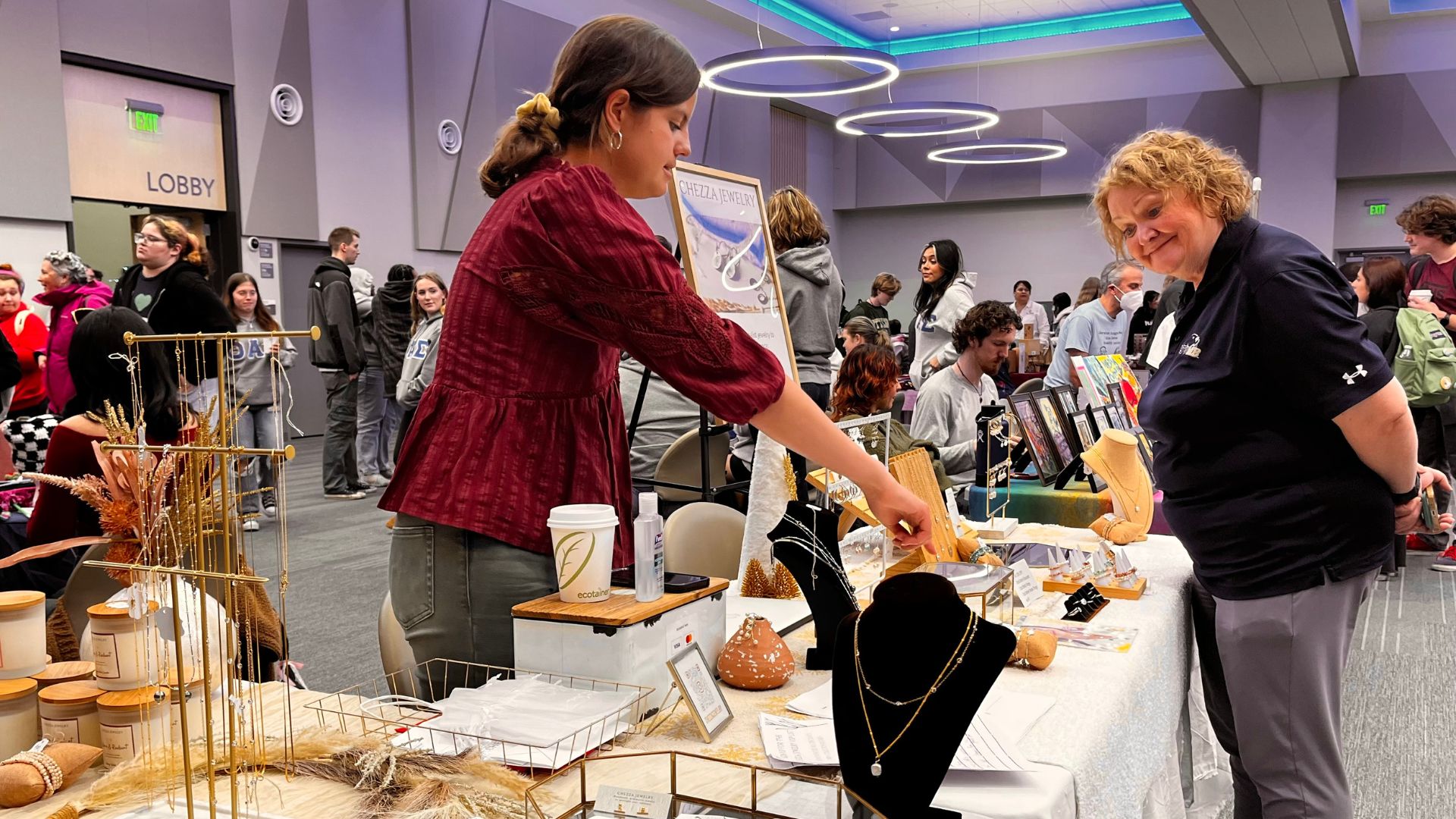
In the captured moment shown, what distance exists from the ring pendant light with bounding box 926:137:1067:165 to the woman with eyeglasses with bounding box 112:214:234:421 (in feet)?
31.4

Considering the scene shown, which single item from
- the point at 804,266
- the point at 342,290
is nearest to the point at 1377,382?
the point at 804,266

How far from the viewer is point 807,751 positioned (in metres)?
1.14

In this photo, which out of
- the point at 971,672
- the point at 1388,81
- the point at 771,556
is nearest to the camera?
the point at 971,672

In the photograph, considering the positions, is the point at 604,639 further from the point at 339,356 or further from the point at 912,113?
the point at 912,113

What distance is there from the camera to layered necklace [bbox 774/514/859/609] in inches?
60.2

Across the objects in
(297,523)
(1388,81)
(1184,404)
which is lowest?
(297,523)

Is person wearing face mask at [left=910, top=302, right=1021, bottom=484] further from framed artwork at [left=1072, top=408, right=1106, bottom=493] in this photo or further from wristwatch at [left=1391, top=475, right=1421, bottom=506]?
wristwatch at [left=1391, top=475, right=1421, bottom=506]

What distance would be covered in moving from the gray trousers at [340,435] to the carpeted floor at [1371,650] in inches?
36.3

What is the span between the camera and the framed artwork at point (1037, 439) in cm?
293

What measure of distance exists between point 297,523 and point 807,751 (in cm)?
531

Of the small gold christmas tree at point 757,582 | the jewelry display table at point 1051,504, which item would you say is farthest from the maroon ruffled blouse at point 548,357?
the jewelry display table at point 1051,504

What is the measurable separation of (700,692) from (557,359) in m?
0.45

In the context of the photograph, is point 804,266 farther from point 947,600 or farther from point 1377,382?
point 947,600

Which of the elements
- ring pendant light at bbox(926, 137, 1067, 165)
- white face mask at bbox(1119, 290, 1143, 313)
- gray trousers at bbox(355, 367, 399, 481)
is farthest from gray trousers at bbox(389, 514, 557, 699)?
ring pendant light at bbox(926, 137, 1067, 165)
